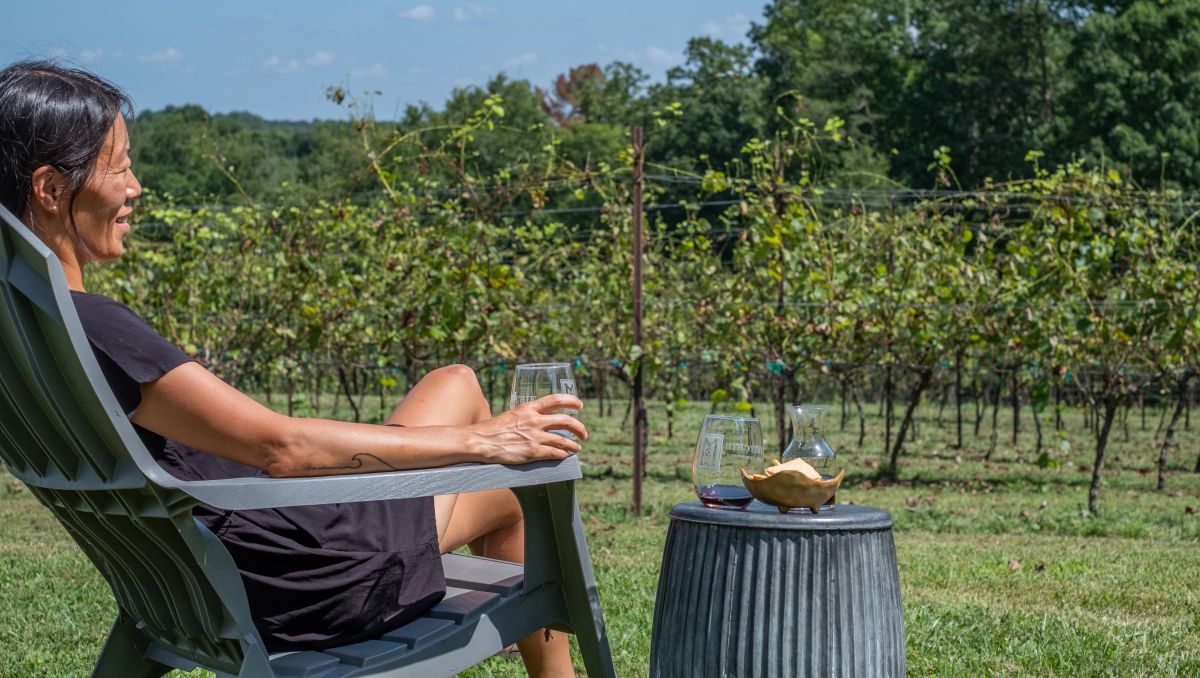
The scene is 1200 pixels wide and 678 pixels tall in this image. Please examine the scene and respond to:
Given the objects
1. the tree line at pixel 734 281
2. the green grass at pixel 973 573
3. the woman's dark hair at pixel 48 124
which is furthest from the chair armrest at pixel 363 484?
the tree line at pixel 734 281

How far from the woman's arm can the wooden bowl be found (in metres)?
0.36

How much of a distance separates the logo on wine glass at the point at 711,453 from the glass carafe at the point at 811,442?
11 centimetres

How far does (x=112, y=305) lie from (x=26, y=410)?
7.4 inches

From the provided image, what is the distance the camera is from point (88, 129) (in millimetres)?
1754

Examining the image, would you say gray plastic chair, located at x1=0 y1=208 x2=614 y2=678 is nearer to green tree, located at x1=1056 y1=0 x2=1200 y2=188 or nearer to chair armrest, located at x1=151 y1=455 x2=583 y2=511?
chair armrest, located at x1=151 y1=455 x2=583 y2=511

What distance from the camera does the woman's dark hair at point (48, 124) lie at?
5.58 ft

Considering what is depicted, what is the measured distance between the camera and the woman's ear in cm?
174

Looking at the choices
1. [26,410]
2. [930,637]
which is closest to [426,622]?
[26,410]

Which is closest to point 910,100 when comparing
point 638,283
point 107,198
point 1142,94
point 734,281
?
point 1142,94

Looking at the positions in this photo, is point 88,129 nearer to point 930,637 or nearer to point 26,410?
point 26,410

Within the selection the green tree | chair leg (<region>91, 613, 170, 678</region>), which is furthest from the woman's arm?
the green tree

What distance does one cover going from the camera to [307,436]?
1695mm

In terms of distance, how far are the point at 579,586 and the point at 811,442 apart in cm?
47

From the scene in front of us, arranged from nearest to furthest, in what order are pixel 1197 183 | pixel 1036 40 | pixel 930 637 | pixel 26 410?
pixel 26 410, pixel 930 637, pixel 1197 183, pixel 1036 40
